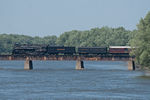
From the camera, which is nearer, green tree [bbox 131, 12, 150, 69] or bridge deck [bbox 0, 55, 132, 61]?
green tree [bbox 131, 12, 150, 69]

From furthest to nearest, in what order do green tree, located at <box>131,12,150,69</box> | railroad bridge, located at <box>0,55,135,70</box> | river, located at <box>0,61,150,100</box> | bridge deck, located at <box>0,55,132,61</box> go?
bridge deck, located at <box>0,55,132,61</box>, railroad bridge, located at <box>0,55,135,70</box>, green tree, located at <box>131,12,150,69</box>, river, located at <box>0,61,150,100</box>

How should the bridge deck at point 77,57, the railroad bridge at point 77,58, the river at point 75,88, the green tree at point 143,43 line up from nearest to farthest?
the river at point 75,88 → the green tree at point 143,43 → the railroad bridge at point 77,58 → the bridge deck at point 77,57

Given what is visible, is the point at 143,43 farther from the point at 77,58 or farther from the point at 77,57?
the point at 77,57

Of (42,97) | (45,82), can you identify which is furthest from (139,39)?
(42,97)

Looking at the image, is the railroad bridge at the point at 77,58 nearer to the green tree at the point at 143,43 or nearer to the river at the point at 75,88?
the green tree at the point at 143,43

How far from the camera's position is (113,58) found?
18950 cm

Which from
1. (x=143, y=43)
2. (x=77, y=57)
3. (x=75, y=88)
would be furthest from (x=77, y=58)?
(x=75, y=88)

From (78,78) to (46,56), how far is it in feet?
152

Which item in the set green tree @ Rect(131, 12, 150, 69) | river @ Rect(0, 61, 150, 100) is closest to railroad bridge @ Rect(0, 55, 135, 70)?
green tree @ Rect(131, 12, 150, 69)

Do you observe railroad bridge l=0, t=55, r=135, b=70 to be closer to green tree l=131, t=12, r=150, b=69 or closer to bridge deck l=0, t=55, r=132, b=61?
bridge deck l=0, t=55, r=132, b=61

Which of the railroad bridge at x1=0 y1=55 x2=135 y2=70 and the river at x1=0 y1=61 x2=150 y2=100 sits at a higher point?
the railroad bridge at x1=0 y1=55 x2=135 y2=70

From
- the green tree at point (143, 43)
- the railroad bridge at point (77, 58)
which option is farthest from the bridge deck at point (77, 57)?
the green tree at point (143, 43)

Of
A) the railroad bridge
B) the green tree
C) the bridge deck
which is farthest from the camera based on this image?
the bridge deck

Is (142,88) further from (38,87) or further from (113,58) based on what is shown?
(113,58)
